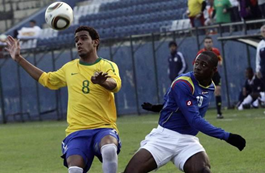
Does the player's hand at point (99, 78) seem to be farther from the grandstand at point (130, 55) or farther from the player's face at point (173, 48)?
the player's face at point (173, 48)

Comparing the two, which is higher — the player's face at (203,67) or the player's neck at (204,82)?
the player's face at (203,67)

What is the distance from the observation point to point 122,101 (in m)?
24.3

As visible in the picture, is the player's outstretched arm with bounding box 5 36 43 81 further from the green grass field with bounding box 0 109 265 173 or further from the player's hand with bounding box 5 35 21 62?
the green grass field with bounding box 0 109 265 173

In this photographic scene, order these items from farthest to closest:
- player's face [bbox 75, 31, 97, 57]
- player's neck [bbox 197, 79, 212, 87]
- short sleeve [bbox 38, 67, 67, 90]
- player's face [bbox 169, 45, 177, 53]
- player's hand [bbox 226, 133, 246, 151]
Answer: player's face [bbox 169, 45, 177, 53], short sleeve [bbox 38, 67, 67, 90], player's face [bbox 75, 31, 97, 57], player's neck [bbox 197, 79, 212, 87], player's hand [bbox 226, 133, 246, 151]

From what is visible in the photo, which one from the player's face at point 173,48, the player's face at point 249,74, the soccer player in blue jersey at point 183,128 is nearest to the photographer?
the soccer player in blue jersey at point 183,128

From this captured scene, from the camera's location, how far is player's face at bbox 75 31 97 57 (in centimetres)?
862

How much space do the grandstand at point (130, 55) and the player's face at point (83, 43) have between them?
12.9m

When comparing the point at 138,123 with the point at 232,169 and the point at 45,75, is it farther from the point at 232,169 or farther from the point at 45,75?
the point at 45,75

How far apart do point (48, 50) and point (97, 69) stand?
675 inches

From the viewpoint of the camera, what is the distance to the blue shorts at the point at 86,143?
8.20 meters

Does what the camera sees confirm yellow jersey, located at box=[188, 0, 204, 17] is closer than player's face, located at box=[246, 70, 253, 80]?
No

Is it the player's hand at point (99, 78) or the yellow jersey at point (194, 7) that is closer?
the player's hand at point (99, 78)

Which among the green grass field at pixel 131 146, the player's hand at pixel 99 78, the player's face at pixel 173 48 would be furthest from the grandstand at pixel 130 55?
the player's hand at pixel 99 78

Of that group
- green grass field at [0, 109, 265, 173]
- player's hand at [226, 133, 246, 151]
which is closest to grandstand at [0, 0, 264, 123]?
green grass field at [0, 109, 265, 173]
